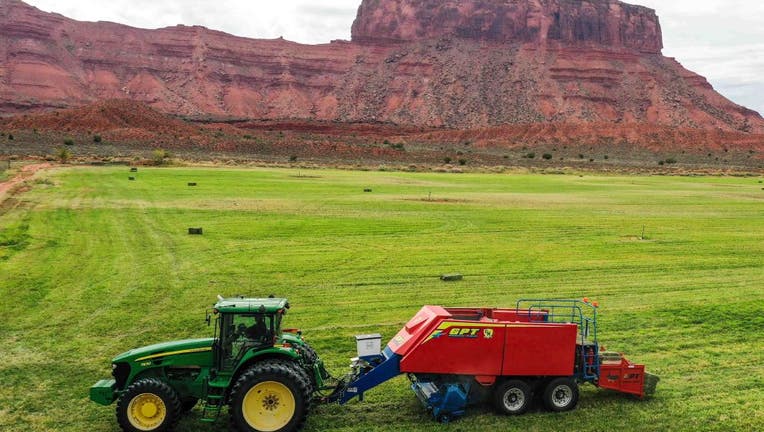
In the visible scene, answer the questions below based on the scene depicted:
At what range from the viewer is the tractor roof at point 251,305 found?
10.1 metres

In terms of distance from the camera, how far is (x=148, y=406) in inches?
392

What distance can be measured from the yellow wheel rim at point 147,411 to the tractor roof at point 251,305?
1.64 m

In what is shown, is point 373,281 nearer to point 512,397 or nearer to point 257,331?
point 512,397

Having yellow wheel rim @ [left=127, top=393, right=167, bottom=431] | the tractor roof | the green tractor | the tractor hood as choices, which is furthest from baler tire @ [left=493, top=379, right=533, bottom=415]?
yellow wheel rim @ [left=127, top=393, right=167, bottom=431]

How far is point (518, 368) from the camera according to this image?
35.8 feet

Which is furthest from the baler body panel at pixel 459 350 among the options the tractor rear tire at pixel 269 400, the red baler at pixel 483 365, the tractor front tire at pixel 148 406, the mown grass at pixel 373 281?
the tractor front tire at pixel 148 406

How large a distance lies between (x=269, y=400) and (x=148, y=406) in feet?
5.88

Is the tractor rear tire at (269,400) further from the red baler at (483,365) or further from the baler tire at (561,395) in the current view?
the baler tire at (561,395)

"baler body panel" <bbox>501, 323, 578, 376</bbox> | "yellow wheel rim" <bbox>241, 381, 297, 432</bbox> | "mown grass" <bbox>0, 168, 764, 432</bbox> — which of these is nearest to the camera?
"yellow wheel rim" <bbox>241, 381, 297, 432</bbox>

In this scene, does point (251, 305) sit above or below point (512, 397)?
above

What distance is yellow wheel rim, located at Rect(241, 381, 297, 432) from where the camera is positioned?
9.98m

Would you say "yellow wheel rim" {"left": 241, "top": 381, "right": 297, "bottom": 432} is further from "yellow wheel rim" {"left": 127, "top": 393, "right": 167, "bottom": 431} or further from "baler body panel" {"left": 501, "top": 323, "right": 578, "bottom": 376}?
"baler body panel" {"left": 501, "top": 323, "right": 578, "bottom": 376}

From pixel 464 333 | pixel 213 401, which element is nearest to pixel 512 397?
pixel 464 333

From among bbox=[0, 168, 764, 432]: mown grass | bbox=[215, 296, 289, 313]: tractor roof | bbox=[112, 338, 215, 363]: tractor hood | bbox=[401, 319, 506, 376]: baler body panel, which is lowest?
bbox=[0, 168, 764, 432]: mown grass
